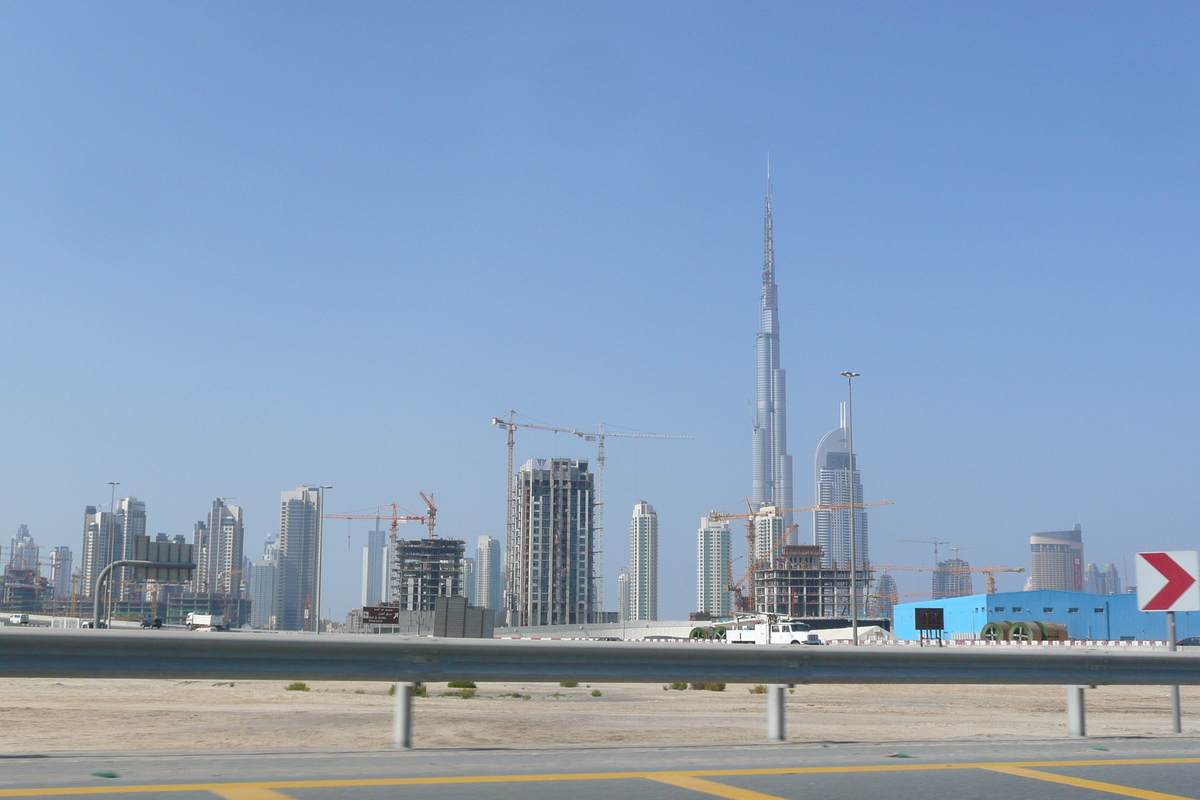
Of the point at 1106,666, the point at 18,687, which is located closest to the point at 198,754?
the point at 1106,666

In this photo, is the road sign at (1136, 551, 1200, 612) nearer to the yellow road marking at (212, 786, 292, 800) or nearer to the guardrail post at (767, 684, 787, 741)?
the guardrail post at (767, 684, 787, 741)

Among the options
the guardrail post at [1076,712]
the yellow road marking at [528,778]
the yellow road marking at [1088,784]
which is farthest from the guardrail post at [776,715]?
the guardrail post at [1076,712]

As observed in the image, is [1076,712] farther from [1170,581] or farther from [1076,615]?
[1076,615]

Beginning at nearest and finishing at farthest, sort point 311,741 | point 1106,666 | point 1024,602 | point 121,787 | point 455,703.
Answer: point 121,787 → point 1106,666 → point 311,741 → point 455,703 → point 1024,602

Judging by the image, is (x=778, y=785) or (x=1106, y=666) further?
(x=1106, y=666)

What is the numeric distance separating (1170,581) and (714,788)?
6.79m

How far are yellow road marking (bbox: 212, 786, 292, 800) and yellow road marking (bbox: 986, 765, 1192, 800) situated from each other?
5.20 meters

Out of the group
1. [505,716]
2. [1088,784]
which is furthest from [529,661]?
[505,716]

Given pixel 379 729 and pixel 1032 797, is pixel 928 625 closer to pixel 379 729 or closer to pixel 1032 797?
pixel 379 729

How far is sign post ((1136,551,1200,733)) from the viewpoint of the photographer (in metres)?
12.4

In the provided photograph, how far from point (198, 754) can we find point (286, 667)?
2.96ft

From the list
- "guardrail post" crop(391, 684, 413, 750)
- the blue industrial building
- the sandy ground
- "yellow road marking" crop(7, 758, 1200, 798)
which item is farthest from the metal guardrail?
the blue industrial building

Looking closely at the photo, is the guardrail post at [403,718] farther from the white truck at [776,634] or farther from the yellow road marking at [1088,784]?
the white truck at [776,634]

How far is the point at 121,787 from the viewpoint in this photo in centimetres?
762
